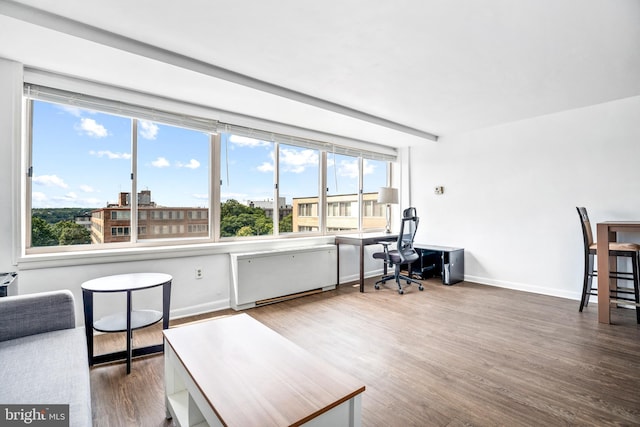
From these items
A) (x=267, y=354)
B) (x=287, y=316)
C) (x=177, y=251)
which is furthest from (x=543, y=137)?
(x=177, y=251)

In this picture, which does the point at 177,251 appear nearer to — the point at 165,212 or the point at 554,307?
the point at 165,212

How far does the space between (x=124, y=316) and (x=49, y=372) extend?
44.3 inches

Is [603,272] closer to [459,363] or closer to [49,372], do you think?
[459,363]

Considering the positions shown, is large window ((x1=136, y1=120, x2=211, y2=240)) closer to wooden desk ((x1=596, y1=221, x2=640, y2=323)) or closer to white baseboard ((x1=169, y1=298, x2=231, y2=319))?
white baseboard ((x1=169, y1=298, x2=231, y2=319))

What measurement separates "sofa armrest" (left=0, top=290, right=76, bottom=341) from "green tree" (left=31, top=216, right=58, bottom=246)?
46.1 inches

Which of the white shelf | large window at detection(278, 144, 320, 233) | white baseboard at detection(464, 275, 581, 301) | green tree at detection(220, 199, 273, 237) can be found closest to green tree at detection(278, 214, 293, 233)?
large window at detection(278, 144, 320, 233)

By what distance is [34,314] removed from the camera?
1817mm

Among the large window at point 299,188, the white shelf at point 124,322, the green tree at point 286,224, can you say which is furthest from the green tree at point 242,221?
the white shelf at point 124,322

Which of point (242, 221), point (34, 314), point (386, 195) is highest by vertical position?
point (386, 195)

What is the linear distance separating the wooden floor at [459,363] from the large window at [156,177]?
3.59 ft

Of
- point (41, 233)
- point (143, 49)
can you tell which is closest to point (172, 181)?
point (41, 233)

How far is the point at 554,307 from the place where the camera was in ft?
11.8

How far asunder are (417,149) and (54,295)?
531cm

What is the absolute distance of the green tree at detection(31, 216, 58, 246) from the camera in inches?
107
